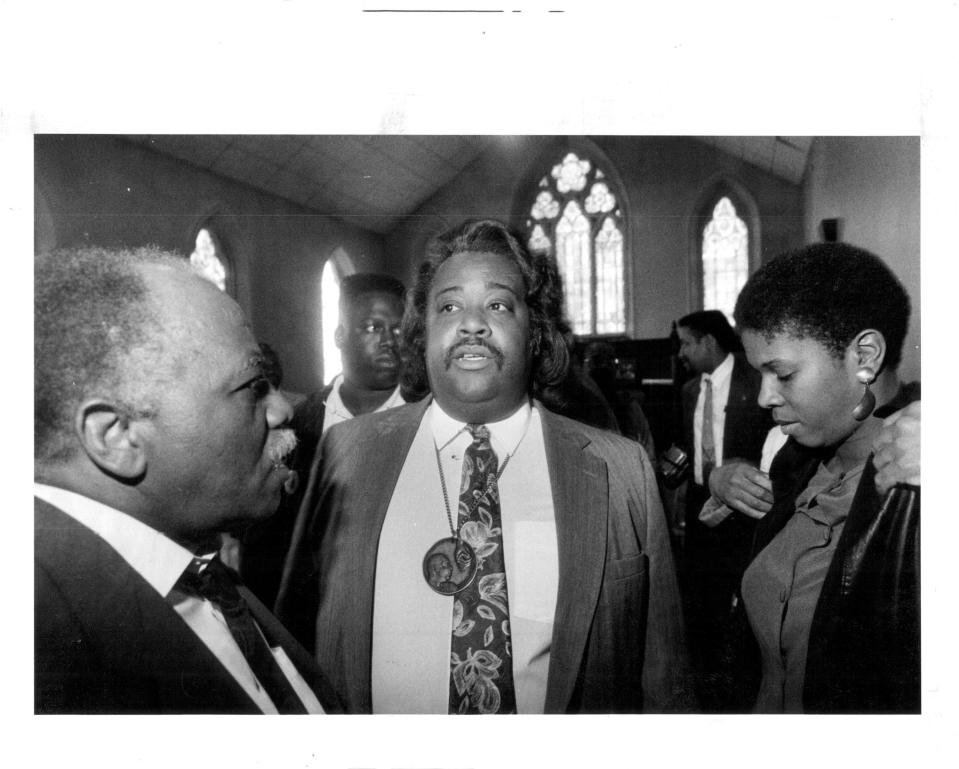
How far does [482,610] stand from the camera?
4.42 feet

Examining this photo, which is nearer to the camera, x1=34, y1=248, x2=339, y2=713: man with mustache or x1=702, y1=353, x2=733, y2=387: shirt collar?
x1=34, y1=248, x2=339, y2=713: man with mustache

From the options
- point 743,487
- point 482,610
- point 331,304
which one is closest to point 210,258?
point 331,304

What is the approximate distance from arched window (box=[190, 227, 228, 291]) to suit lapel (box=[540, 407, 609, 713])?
0.62 m

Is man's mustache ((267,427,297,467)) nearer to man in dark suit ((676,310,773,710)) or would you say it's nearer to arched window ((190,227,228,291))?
arched window ((190,227,228,291))

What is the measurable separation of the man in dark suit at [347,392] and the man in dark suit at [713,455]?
1.79 feet

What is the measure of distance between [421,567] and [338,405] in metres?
0.33

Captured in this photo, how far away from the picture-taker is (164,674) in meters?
1.26

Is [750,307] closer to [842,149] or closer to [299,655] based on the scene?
[842,149]

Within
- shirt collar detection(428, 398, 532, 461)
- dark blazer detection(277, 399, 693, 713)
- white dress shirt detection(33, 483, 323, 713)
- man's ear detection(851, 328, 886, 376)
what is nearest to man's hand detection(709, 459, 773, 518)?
dark blazer detection(277, 399, 693, 713)

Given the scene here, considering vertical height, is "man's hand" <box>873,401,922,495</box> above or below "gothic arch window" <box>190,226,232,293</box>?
below

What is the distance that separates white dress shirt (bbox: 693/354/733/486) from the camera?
55.6 inches
